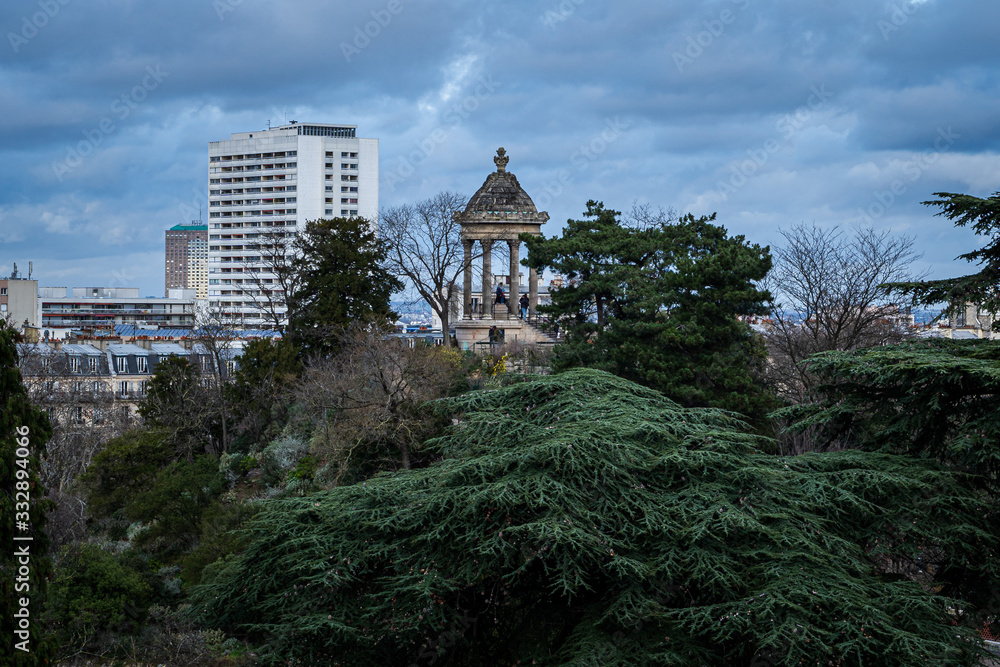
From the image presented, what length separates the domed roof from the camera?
3906 centimetres

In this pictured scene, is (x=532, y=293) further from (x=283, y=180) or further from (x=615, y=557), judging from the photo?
(x=283, y=180)

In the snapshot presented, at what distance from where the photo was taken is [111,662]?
794 inches

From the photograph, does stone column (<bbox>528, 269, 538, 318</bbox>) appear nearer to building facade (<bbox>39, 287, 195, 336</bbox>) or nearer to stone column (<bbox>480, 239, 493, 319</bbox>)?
stone column (<bbox>480, 239, 493, 319</bbox>)

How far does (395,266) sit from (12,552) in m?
31.7

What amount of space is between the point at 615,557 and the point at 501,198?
29.7 metres

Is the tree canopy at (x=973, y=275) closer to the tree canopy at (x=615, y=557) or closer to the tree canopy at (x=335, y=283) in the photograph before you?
the tree canopy at (x=615, y=557)

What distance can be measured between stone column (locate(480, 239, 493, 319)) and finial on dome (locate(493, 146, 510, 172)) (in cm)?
346

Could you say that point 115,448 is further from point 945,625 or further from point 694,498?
point 945,625

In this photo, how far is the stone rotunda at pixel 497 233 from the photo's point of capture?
128 ft

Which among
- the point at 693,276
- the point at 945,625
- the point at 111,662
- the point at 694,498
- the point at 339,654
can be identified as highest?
the point at 693,276

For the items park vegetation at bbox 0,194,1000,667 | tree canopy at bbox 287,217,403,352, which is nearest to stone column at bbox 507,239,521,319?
tree canopy at bbox 287,217,403,352

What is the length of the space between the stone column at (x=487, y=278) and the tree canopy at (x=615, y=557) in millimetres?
25523

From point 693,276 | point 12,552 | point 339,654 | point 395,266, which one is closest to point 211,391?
point 395,266

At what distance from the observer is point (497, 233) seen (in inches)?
1545
